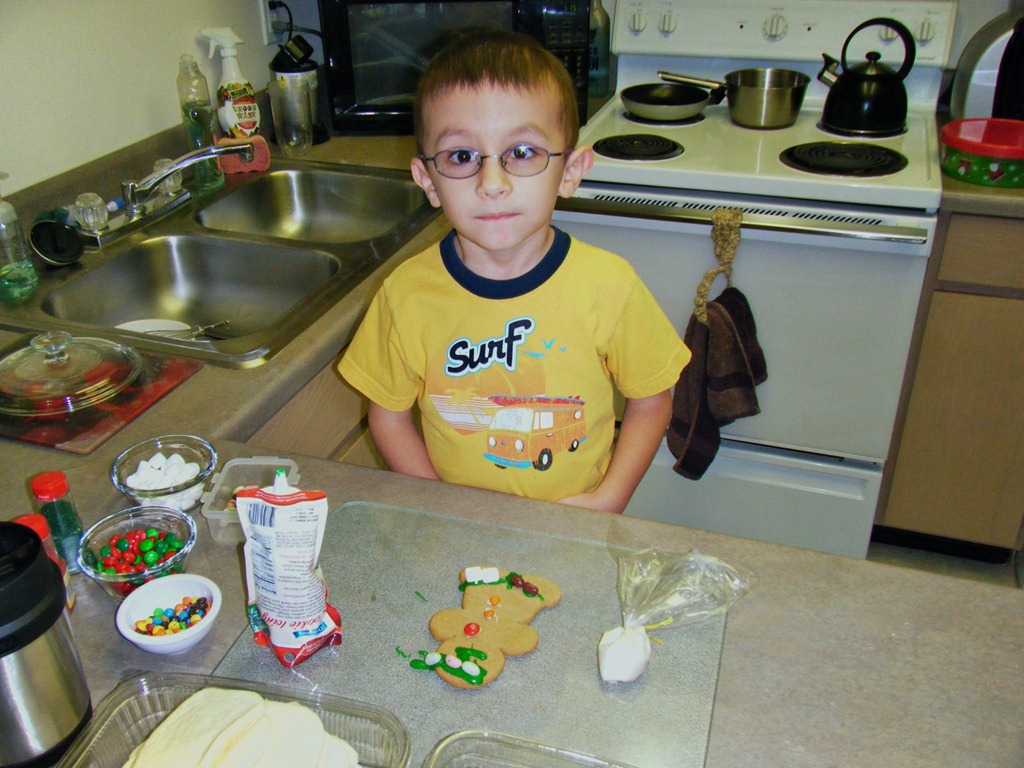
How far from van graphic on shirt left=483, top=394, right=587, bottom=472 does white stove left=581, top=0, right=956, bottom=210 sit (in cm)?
86

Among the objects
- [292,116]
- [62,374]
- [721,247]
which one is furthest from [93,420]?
[721,247]

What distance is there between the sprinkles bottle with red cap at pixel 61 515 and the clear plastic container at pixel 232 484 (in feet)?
0.39

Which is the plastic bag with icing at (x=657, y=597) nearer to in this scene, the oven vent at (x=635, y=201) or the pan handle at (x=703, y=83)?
the oven vent at (x=635, y=201)

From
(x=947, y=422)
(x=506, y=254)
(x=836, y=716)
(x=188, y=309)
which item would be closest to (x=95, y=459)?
(x=506, y=254)

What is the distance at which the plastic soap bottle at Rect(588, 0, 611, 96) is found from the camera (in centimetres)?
222

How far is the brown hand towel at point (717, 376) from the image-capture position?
1.85 m

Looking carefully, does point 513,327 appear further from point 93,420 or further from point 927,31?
point 927,31

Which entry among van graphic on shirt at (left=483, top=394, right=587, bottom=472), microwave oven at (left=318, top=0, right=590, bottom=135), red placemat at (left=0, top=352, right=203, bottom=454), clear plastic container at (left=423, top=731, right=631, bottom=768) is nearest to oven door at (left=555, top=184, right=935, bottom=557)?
microwave oven at (left=318, top=0, right=590, bottom=135)

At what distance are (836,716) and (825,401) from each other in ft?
4.33

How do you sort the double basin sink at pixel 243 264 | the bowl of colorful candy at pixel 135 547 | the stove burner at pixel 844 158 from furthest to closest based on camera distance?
1. the stove burner at pixel 844 158
2. the double basin sink at pixel 243 264
3. the bowl of colorful candy at pixel 135 547

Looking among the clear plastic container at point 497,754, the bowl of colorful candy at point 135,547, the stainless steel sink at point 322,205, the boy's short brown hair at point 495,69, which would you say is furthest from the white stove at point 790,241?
the clear plastic container at point 497,754

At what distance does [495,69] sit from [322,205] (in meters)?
1.05

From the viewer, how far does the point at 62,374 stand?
1.13 meters

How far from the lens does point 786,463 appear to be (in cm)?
201
